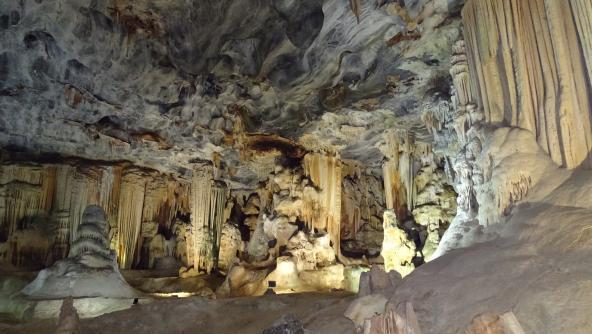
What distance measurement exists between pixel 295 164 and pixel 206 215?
15.2 feet

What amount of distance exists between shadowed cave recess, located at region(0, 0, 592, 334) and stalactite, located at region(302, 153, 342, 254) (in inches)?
3.1

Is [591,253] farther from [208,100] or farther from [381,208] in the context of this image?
[381,208]

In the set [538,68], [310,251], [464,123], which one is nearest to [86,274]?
[310,251]

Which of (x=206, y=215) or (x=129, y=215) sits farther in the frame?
(x=206, y=215)

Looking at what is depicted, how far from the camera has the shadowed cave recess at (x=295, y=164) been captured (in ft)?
20.2

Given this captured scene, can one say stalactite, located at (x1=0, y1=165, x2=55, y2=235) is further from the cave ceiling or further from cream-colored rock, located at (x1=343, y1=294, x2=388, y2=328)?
cream-colored rock, located at (x1=343, y1=294, x2=388, y2=328)

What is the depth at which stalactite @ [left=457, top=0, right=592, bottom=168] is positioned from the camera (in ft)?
21.2

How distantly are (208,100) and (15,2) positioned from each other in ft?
19.0

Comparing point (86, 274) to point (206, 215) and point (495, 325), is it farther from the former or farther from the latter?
point (495, 325)

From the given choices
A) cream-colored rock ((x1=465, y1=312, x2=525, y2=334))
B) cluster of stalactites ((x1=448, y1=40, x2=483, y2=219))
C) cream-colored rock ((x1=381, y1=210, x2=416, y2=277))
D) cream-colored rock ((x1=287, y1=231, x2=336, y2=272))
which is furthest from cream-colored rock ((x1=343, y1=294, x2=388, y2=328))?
cream-colored rock ((x1=287, y1=231, x2=336, y2=272))

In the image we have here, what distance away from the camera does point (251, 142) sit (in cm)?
1705

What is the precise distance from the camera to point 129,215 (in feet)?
63.3

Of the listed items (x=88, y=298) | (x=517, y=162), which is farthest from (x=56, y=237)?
(x=517, y=162)

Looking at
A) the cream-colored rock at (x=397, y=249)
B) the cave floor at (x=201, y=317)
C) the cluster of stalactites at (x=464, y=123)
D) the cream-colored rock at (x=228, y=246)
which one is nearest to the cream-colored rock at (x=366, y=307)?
the cave floor at (x=201, y=317)
